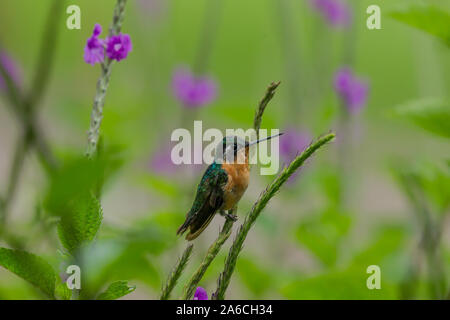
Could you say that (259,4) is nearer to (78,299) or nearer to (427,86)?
(427,86)

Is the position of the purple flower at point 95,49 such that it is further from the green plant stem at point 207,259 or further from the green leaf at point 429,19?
the green leaf at point 429,19

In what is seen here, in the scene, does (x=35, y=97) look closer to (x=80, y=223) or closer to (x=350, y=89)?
(x=80, y=223)

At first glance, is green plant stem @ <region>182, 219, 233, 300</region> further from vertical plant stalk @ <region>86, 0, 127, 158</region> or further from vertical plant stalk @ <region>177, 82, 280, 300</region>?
vertical plant stalk @ <region>86, 0, 127, 158</region>

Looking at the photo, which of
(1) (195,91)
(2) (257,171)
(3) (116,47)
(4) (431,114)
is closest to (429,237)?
(4) (431,114)

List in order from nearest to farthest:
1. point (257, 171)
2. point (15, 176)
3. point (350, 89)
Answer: point (15, 176) < point (350, 89) < point (257, 171)

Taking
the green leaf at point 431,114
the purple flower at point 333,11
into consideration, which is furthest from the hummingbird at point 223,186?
the purple flower at point 333,11

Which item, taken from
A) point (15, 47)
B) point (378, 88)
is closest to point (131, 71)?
point (15, 47)
